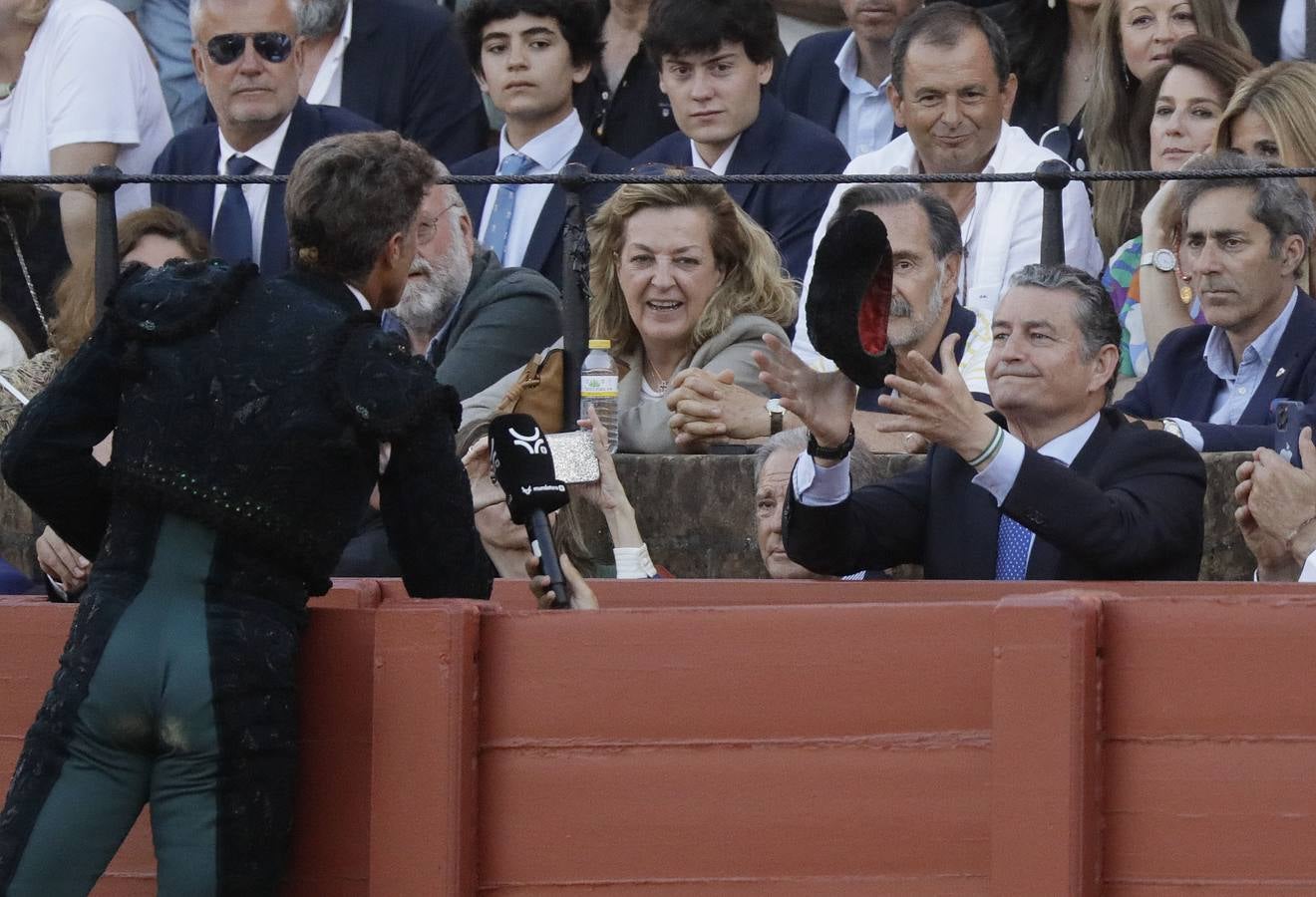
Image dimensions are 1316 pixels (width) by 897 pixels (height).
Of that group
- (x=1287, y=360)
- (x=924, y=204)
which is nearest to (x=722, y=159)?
(x=924, y=204)

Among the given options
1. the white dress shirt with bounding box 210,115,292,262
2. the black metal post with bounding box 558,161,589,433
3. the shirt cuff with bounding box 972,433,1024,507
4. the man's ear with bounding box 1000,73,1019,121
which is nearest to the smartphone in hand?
the shirt cuff with bounding box 972,433,1024,507

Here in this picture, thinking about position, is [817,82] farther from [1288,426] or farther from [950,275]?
[1288,426]

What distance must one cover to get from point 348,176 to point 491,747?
3.25 feet

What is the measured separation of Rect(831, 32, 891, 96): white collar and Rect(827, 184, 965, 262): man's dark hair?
1574 mm

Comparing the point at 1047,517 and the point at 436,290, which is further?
the point at 436,290

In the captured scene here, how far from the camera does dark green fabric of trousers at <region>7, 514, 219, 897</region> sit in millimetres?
3600

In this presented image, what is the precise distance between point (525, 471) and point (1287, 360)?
246cm

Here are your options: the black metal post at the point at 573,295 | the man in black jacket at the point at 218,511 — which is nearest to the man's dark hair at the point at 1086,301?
the black metal post at the point at 573,295

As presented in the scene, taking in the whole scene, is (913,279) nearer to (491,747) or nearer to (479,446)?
(479,446)

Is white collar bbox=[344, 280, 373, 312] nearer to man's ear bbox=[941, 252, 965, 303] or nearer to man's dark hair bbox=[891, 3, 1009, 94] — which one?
man's ear bbox=[941, 252, 965, 303]

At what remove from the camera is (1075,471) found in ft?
15.2

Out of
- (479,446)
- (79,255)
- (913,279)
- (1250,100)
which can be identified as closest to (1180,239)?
(1250,100)

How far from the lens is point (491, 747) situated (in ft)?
12.4

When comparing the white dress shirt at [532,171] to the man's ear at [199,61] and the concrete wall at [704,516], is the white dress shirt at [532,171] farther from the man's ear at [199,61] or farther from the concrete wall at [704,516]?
the concrete wall at [704,516]
